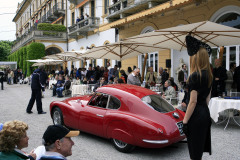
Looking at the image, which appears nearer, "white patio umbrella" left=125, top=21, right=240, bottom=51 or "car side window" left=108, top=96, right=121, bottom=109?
"car side window" left=108, top=96, right=121, bottom=109

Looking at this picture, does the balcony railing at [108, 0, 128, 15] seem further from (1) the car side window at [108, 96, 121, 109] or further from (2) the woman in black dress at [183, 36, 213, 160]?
(2) the woman in black dress at [183, 36, 213, 160]

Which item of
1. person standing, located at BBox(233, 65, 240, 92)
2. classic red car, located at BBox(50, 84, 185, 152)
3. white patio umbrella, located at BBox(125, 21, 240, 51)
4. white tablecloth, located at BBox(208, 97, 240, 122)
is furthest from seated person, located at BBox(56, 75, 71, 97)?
white tablecloth, located at BBox(208, 97, 240, 122)

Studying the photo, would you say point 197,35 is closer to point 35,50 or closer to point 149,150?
Result: point 149,150

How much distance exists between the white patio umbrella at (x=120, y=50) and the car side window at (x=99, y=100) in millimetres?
5315

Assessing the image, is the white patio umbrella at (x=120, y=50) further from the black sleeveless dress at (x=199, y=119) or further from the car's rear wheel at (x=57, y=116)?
the black sleeveless dress at (x=199, y=119)

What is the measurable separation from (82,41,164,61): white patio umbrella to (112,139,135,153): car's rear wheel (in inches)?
248

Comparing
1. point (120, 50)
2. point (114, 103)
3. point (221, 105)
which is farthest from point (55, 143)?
point (120, 50)

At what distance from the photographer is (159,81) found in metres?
13.0

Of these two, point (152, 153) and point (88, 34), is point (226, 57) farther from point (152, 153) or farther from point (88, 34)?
point (88, 34)

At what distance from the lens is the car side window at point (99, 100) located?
5320 millimetres

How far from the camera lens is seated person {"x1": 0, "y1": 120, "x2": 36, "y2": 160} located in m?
2.11

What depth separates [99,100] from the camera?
5523 millimetres

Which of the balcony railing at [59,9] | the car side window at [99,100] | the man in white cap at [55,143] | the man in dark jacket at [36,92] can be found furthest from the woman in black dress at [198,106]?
the balcony railing at [59,9]

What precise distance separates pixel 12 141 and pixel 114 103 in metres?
3.05
